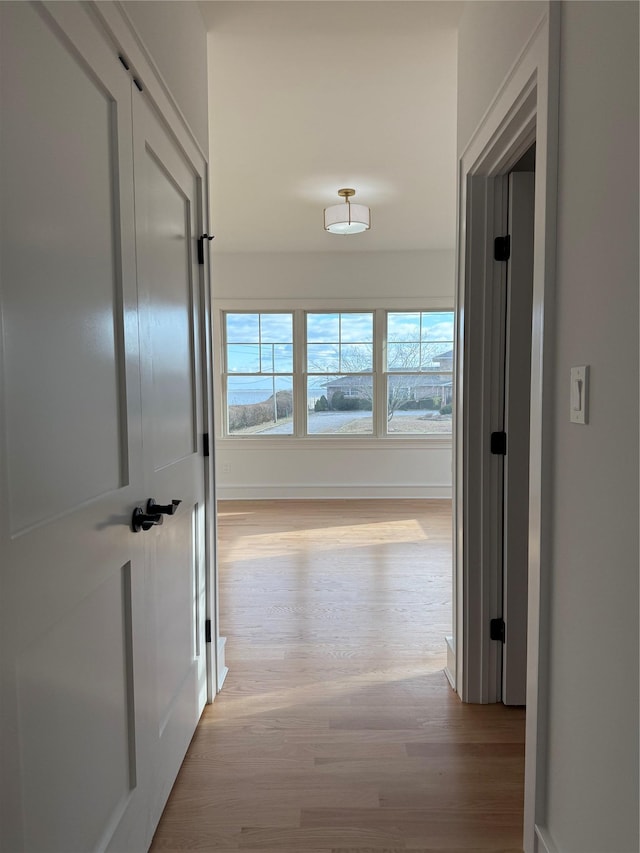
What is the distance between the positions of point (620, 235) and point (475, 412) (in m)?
1.15

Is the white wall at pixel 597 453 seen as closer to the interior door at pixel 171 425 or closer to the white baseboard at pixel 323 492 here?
the interior door at pixel 171 425

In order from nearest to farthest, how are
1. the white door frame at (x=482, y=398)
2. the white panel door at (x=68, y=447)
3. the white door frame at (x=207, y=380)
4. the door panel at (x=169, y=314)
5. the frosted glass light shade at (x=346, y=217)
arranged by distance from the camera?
the white panel door at (x=68, y=447)
the white door frame at (x=482, y=398)
the door panel at (x=169, y=314)
the white door frame at (x=207, y=380)
the frosted glass light shade at (x=346, y=217)

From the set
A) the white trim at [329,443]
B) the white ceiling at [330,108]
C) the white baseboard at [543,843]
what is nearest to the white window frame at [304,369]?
the white trim at [329,443]

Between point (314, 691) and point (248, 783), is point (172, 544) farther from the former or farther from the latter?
point (314, 691)

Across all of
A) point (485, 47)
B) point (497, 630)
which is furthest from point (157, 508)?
point (485, 47)

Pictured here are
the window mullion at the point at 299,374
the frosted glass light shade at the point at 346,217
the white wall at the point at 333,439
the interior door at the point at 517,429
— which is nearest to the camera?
the interior door at the point at 517,429

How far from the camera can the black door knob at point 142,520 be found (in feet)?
4.54

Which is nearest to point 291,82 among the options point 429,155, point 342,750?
point 429,155

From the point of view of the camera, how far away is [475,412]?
Result: 2.10m

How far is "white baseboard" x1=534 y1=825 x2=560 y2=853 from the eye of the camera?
1318 millimetres

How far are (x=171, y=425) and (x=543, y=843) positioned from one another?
155 cm

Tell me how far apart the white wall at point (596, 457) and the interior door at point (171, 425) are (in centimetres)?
108

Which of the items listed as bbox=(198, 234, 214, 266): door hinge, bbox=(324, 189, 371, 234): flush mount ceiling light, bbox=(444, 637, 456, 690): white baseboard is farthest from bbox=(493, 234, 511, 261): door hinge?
bbox=(324, 189, 371, 234): flush mount ceiling light

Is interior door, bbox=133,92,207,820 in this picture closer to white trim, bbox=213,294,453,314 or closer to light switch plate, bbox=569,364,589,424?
light switch plate, bbox=569,364,589,424
